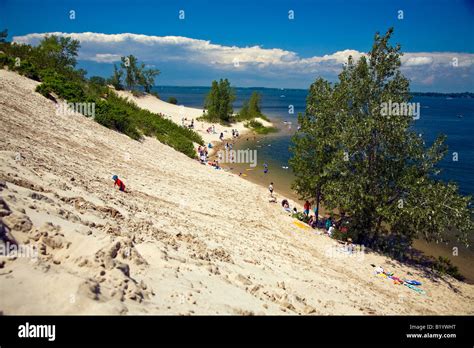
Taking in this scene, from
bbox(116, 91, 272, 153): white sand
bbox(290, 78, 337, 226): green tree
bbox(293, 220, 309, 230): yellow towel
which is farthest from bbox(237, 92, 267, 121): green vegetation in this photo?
bbox(293, 220, 309, 230): yellow towel

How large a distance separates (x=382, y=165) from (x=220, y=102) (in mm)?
A: 59281

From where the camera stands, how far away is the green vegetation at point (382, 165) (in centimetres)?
1689

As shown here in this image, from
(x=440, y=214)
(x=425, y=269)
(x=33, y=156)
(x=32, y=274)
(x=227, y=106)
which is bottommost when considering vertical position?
(x=425, y=269)

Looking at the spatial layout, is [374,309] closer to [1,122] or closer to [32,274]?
[32,274]

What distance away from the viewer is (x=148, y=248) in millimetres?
9383

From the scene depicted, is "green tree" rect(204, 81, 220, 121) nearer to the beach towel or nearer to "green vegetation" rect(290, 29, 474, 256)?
"green vegetation" rect(290, 29, 474, 256)

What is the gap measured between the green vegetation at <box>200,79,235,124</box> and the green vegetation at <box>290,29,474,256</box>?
5458cm

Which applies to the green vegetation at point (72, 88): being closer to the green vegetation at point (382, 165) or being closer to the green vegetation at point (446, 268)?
the green vegetation at point (382, 165)

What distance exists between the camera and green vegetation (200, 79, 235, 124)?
243 ft

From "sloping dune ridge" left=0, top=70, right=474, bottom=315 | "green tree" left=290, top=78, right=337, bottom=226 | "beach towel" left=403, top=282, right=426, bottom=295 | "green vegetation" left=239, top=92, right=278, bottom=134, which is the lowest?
"beach towel" left=403, top=282, right=426, bottom=295
